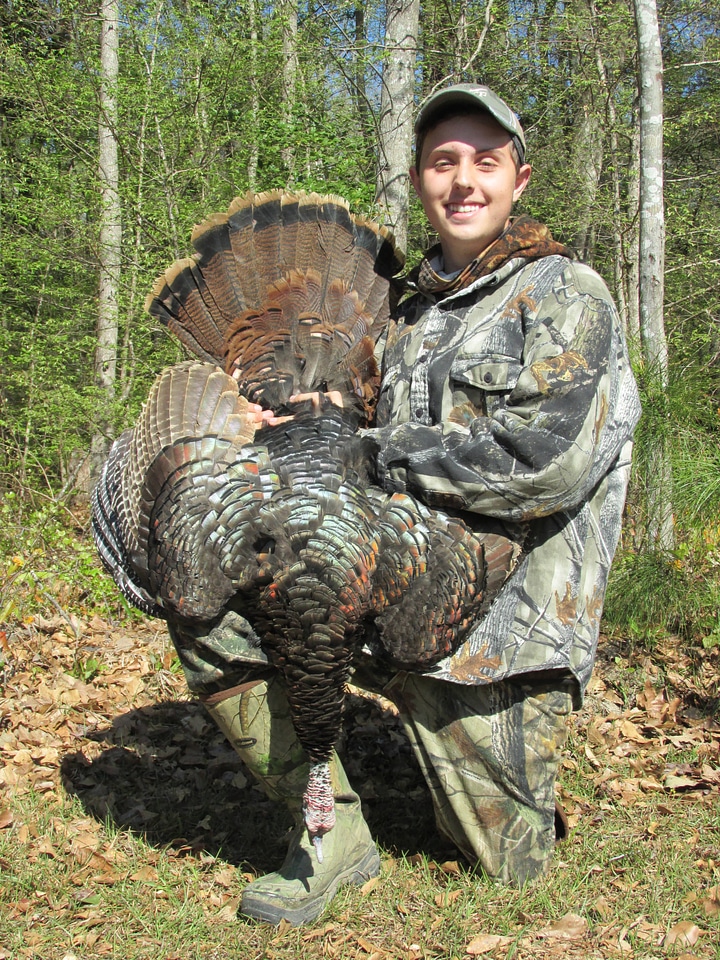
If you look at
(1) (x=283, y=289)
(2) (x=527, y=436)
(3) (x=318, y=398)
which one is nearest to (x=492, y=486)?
(2) (x=527, y=436)

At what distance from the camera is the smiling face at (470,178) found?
2.71 meters

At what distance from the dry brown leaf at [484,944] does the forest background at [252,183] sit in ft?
8.32

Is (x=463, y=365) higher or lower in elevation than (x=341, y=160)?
lower

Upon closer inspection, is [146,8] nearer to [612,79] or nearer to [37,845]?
[612,79]

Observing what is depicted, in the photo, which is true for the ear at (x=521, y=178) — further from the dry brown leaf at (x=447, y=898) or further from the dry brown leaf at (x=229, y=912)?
the dry brown leaf at (x=229, y=912)

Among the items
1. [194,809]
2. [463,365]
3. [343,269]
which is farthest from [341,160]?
[194,809]

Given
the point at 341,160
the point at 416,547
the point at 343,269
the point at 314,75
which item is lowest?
the point at 416,547

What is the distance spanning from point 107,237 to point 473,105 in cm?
675

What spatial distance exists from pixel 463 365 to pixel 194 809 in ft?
7.93

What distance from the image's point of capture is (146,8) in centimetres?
810

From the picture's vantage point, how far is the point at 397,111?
5969mm

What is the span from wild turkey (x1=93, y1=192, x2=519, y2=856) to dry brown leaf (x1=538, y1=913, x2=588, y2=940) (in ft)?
3.02

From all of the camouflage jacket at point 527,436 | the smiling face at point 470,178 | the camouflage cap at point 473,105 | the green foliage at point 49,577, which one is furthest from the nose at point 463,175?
the green foliage at point 49,577

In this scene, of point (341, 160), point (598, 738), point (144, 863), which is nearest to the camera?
point (144, 863)
